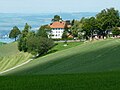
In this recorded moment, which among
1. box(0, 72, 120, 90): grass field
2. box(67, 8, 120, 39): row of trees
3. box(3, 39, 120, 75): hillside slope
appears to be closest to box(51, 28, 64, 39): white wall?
box(67, 8, 120, 39): row of trees

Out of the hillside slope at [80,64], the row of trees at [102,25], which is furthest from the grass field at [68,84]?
the row of trees at [102,25]

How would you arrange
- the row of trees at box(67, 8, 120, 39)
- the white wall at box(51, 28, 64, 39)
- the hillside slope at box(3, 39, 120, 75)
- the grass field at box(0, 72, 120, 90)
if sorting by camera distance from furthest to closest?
the white wall at box(51, 28, 64, 39) < the row of trees at box(67, 8, 120, 39) < the hillside slope at box(3, 39, 120, 75) < the grass field at box(0, 72, 120, 90)

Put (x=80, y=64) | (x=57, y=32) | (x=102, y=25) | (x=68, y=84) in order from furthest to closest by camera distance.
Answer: (x=57, y=32) → (x=102, y=25) → (x=80, y=64) → (x=68, y=84)

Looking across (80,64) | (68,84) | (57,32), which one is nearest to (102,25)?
(57,32)

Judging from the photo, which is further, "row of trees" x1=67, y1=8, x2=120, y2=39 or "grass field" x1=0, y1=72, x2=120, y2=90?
"row of trees" x1=67, y1=8, x2=120, y2=39

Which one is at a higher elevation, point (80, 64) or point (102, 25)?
point (80, 64)

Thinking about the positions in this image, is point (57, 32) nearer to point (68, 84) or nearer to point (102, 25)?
point (102, 25)

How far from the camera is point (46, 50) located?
80938 mm

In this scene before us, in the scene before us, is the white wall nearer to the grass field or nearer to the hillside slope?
the hillside slope

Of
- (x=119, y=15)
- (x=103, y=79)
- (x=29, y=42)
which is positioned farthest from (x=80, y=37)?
(x=103, y=79)

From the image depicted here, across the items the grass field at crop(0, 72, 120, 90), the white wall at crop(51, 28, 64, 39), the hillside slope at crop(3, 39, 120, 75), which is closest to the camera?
the grass field at crop(0, 72, 120, 90)

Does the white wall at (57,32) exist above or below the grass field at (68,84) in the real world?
below

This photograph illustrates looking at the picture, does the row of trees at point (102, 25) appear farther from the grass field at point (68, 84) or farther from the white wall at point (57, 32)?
the grass field at point (68, 84)

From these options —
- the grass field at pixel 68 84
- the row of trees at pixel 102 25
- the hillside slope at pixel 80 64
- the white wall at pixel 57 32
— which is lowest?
the white wall at pixel 57 32
